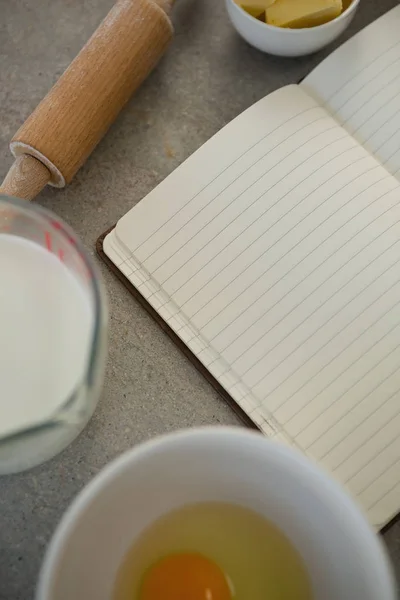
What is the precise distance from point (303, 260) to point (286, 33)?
18 cm

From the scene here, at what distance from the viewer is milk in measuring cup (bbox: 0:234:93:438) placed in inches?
16.0

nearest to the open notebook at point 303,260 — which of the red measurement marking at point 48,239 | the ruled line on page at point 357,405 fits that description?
the ruled line on page at point 357,405

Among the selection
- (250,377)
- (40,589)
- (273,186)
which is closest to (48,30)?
(273,186)

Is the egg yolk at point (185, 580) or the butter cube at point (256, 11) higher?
the butter cube at point (256, 11)

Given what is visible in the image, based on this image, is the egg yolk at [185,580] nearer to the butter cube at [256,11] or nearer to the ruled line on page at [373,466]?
the ruled line on page at [373,466]

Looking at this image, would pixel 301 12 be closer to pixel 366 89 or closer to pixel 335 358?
pixel 366 89

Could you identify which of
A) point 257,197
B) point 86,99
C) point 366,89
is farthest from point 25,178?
point 366,89

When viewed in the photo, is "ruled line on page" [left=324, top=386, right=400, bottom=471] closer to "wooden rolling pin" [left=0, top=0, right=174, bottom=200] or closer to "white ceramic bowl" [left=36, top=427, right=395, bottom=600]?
"white ceramic bowl" [left=36, top=427, right=395, bottom=600]

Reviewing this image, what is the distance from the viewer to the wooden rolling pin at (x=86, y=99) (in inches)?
20.1

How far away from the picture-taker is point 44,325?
42 cm

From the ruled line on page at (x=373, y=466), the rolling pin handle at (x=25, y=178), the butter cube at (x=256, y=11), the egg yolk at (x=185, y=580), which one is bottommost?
the egg yolk at (x=185, y=580)

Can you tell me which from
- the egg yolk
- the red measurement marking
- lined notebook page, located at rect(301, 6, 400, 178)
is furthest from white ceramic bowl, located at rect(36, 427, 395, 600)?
lined notebook page, located at rect(301, 6, 400, 178)

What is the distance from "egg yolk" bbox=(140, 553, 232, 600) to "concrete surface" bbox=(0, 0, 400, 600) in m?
0.08

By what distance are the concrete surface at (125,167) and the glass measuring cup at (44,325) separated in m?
0.06
